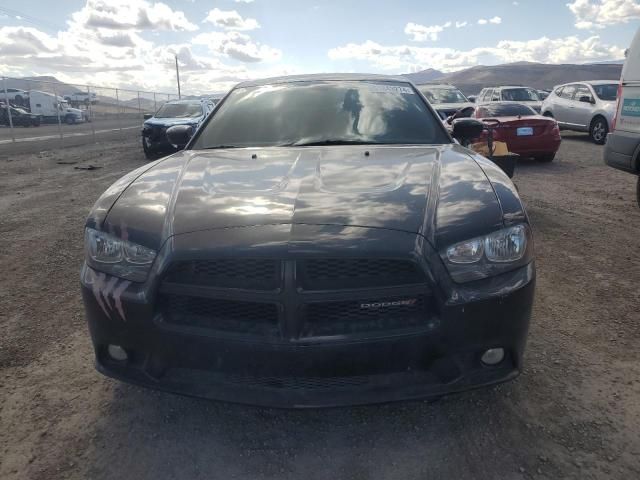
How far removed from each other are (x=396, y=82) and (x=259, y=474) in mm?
3046

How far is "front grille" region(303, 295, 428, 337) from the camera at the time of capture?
193cm

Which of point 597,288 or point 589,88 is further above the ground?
point 589,88

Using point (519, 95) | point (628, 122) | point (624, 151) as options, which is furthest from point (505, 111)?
point (519, 95)

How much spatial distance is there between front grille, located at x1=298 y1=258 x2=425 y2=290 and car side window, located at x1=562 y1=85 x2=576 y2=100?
15158mm

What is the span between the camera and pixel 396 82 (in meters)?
3.95

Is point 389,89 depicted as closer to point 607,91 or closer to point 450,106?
point 450,106

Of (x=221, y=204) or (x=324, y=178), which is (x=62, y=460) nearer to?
(x=221, y=204)

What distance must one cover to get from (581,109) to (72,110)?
87.7ft

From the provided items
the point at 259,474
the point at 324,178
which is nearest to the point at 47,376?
the point at 259,474

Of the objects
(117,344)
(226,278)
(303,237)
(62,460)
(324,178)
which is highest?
(324,178)

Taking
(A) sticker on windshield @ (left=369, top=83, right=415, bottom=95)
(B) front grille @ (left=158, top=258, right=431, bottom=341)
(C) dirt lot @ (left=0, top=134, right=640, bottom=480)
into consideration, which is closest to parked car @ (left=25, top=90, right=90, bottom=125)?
(C) dirt lot @ (left=0, top=134, right=640, bottom=480)

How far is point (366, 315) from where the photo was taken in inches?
76.9

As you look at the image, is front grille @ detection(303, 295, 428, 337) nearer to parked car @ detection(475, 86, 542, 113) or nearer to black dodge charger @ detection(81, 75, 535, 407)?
black dodge charger @ detection(81, 75, 535, 407)

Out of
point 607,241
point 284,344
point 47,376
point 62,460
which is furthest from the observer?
point 607,241
